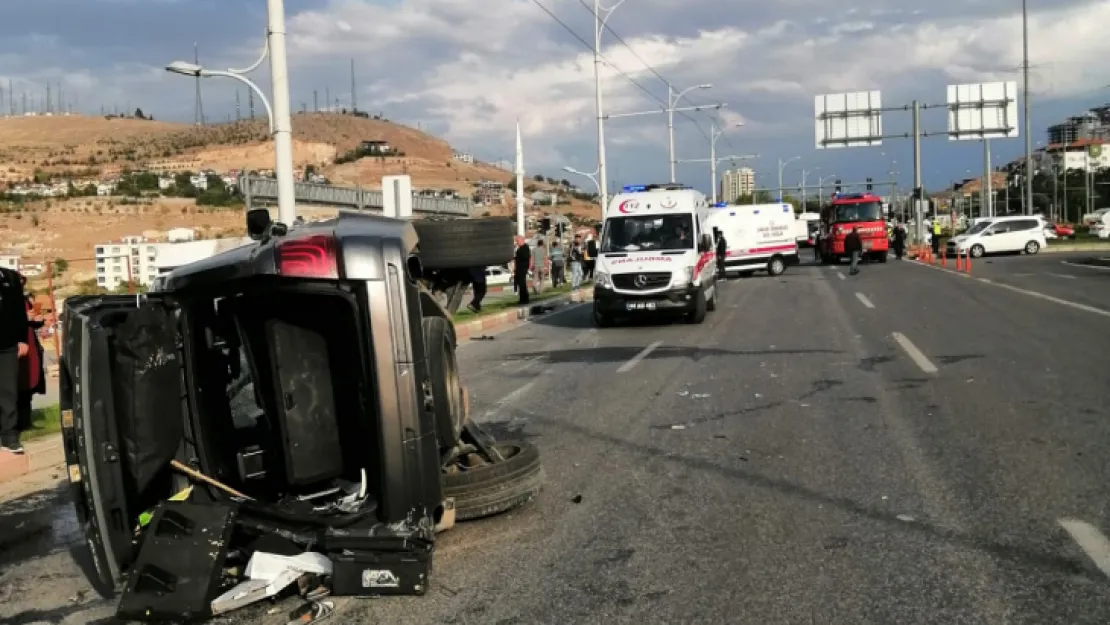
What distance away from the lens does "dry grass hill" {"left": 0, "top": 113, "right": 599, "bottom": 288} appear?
56.8m

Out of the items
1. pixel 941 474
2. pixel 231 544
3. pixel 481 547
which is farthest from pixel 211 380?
pixel 941 474

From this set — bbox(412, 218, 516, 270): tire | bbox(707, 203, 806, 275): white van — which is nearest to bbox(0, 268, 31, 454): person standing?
bbox(412, 218, 516, 270): tire

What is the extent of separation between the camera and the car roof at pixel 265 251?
4504 millimetres

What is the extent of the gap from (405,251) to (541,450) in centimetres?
338

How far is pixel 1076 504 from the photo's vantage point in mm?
5562

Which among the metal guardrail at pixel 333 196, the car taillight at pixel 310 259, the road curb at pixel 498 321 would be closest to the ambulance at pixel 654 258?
the road curb at pixel 498 321

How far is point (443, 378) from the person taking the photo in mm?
5176

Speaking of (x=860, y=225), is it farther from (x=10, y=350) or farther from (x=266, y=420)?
(x=266, y=420)

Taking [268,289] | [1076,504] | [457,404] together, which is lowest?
[1076,504]

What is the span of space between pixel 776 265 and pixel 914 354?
24.7 metres

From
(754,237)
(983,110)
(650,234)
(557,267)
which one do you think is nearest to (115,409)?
(650,234)

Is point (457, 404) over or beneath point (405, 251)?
beneath

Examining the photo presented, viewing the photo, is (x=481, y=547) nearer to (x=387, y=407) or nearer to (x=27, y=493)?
(x=387, y=407)

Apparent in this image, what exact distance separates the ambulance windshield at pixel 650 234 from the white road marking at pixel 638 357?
363cm
